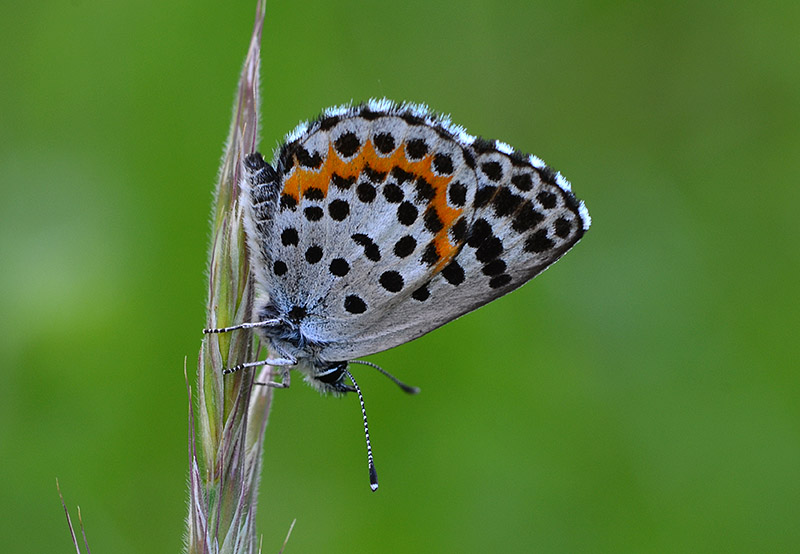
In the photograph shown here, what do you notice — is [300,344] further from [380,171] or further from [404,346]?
[404,346]

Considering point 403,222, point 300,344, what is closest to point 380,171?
point 403,222

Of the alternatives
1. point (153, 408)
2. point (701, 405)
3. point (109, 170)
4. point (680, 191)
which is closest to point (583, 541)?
point (701, 405)

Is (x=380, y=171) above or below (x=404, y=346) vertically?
above

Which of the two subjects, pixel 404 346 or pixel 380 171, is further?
pixel 404 346

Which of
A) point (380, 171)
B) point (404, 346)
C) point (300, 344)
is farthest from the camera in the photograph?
point (404, 346)

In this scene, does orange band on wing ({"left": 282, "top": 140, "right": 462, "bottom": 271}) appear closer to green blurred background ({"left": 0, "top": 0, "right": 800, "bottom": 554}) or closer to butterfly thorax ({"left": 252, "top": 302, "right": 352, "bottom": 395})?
butterfly thorax ({"left": 252, "top": 302, "right": 352, "bottom": 395})

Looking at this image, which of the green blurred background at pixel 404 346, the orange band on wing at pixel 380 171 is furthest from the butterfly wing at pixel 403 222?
the green blurred background at pixel 404 346
